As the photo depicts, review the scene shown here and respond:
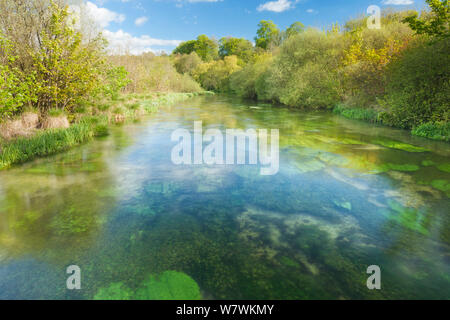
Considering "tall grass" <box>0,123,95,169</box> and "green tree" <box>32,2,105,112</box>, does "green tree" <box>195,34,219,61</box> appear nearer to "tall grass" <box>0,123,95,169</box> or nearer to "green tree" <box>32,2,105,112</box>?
"green tree" <box>32,2,105,112</box>

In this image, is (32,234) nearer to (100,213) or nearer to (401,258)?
(100,213)

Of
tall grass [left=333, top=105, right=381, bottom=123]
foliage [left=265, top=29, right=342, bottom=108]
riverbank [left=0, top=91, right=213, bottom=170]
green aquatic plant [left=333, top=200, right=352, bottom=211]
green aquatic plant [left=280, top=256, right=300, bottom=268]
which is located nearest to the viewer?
green aquatic plant [left=280, top=256, right=300, bottom=268]

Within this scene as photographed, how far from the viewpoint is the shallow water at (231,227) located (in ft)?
10.8

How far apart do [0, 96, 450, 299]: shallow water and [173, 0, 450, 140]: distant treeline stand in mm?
5720

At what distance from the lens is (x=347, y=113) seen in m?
19.8

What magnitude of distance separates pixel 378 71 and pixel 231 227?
17.5 meters

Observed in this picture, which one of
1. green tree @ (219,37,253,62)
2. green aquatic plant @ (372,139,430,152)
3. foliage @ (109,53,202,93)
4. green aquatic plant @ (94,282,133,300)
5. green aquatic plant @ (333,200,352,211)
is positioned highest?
green tree @ (219,37,253,62)

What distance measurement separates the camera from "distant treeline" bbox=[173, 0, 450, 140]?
11641 mm

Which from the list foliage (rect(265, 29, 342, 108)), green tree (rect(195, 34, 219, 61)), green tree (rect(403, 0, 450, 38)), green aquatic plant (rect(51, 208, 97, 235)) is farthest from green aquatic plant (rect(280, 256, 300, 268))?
green tree (rect(195, 34, 219, 61))

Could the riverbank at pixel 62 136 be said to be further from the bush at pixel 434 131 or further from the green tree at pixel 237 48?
the green tree at pixel 237 48

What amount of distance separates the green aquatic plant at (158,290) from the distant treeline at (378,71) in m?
13.0

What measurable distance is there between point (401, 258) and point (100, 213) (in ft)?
16.5

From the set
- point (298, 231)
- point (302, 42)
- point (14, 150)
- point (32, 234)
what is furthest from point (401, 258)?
point (302, 42)

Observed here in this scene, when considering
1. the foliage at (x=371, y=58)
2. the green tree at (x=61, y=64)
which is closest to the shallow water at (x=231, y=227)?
the green tree at (x=61, y=64)
